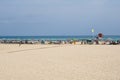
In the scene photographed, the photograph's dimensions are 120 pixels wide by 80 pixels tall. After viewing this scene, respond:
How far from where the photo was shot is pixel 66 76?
32.6ft

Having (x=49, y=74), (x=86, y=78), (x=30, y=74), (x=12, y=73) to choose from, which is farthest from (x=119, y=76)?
(x=12, y=73)

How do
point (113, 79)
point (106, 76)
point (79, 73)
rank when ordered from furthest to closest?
point (79, 73) < point (106, 76) < point (113, 79)

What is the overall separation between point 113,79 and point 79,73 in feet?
5.40

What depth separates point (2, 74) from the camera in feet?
34.2

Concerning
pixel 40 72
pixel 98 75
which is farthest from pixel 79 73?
pixel 40 72

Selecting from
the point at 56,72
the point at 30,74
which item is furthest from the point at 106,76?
the point at 30,74

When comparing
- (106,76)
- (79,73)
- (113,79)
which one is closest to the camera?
(113,79)

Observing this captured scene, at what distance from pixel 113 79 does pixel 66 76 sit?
166 cm

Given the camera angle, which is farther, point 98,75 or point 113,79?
point 98,75

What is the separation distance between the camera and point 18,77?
9.78 meters

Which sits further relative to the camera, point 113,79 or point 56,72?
point 56,72

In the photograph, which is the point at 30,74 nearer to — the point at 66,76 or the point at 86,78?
the point at 66,76

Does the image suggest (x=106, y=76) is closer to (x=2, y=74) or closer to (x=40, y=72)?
(x=40, y=72)

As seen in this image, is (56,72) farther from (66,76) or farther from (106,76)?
(106,76)
